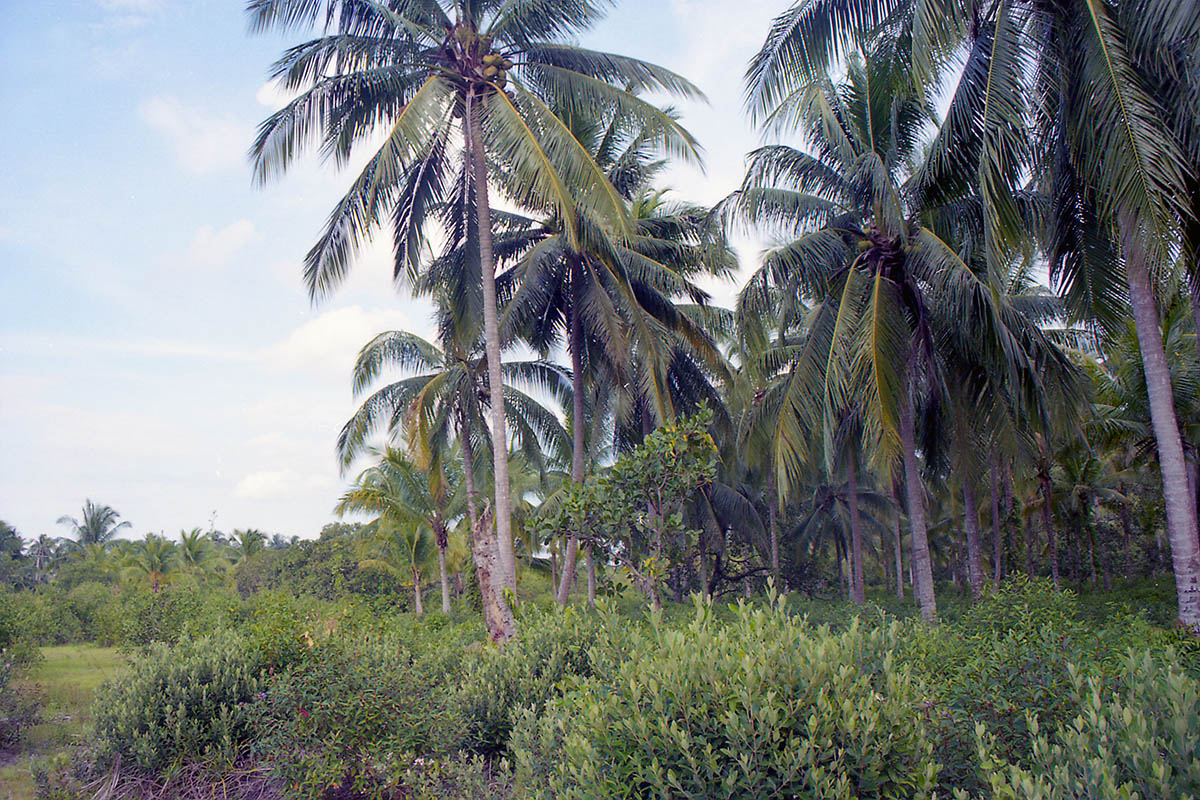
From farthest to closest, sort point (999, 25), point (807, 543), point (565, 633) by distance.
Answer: point (807, 543), point (999, 25), point (565, 633)

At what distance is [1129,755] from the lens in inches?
83.4

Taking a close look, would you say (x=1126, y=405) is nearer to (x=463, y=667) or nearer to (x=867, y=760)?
(x=463, y=667)

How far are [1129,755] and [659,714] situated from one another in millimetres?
1450

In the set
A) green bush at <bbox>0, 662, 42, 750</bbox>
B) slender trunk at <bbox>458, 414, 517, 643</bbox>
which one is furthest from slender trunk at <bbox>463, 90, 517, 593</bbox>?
green bush at <bbox>0, 662, 42, 750</bbox>

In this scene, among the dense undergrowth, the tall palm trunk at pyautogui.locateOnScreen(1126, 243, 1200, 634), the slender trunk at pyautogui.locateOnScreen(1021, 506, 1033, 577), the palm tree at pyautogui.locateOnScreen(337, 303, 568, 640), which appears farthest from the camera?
the slender trunk at pyautogui.locateOnScreen(1021, 506, 1033, 577)

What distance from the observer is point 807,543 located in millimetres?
29094

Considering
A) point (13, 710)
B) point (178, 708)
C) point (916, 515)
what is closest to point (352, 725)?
point (178, 708)

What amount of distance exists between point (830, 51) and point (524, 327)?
304 inches

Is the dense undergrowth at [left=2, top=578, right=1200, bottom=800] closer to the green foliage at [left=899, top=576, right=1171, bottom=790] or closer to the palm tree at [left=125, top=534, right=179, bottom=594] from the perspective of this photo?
the green foliage at [left=899, top=576, right=1171, bottom=790]

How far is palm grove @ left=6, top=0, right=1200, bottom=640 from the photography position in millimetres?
7715

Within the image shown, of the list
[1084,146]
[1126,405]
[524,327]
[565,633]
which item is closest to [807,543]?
[1126,405]

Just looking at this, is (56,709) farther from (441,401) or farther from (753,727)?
(753,727)

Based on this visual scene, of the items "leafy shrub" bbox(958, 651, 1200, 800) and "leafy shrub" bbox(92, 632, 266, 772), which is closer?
"leafy shrub" bbox(958, 651, 1200, 800)

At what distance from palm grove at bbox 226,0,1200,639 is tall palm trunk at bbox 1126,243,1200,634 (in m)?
0.03
